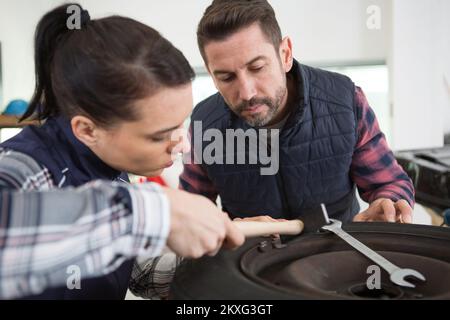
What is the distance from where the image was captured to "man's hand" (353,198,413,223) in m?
1.09

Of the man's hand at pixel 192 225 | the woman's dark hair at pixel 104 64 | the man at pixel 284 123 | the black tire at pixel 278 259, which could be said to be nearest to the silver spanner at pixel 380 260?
the black tire at pixel 278 259

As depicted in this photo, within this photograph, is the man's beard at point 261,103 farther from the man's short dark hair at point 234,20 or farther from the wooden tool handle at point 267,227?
the wooden tool handle at point 267,227

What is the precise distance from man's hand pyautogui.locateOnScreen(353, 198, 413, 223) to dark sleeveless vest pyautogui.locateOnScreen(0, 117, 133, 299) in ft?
1.95

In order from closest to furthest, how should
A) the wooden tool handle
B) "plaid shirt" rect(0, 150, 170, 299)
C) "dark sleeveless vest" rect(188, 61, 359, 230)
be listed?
"plaid shirt" rect(0, 150, 170, 299) → the wooden tool handle → "dark sleeveless vest" rect(188, 61, 359, 230)

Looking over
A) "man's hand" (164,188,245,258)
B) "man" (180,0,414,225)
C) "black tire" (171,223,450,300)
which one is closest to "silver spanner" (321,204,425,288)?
"black tire" (171,223,450,300)

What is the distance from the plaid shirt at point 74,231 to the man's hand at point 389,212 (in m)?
0.69

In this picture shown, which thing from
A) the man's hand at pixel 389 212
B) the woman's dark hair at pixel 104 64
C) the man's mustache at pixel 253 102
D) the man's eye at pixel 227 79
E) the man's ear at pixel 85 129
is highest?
the woman's dark hair at pixel 104 64

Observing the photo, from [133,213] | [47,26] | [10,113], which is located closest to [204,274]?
[133,213]

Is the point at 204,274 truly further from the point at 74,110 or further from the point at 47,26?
the point at 47,26

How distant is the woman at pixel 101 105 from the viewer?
2.60 feet

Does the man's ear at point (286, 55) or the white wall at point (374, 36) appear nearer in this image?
the man's ear at point (286, 55)

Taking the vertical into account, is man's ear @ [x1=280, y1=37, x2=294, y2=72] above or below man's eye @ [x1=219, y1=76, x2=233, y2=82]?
above

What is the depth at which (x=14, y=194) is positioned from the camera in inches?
21.1

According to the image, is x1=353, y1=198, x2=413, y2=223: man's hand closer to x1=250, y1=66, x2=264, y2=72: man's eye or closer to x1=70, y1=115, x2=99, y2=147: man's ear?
x1=250, y1=66, x2=264, y2=72: man's eye
